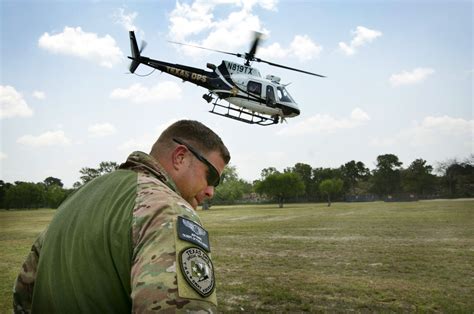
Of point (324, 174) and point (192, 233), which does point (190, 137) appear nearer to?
point (192, 233)

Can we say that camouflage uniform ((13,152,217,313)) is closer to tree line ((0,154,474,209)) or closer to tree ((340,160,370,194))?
tree line ((0,154,474,209))

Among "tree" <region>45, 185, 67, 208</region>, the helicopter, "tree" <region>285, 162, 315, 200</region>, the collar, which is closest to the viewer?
the collar

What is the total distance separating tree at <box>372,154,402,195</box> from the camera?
352 feet

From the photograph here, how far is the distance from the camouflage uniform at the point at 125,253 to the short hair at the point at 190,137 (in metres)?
0.25

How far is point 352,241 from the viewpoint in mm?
16500

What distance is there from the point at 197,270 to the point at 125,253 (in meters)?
0.24

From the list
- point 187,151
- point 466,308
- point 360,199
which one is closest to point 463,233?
point 466,308

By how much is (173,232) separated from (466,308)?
706 centimetres

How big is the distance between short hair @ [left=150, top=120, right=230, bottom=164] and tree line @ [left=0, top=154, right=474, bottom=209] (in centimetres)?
7008

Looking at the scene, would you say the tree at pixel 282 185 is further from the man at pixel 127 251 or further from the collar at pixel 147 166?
the man at pixel 127 251

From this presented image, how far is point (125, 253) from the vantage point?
1.27 m

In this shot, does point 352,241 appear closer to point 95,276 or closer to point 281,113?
point 281,113

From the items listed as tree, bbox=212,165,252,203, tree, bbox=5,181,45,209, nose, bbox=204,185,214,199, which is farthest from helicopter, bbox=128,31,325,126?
tree, bbox=212,165,252,203

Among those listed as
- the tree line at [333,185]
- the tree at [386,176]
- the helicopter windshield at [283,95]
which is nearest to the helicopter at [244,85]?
the helicopter windshield at [283,95]
